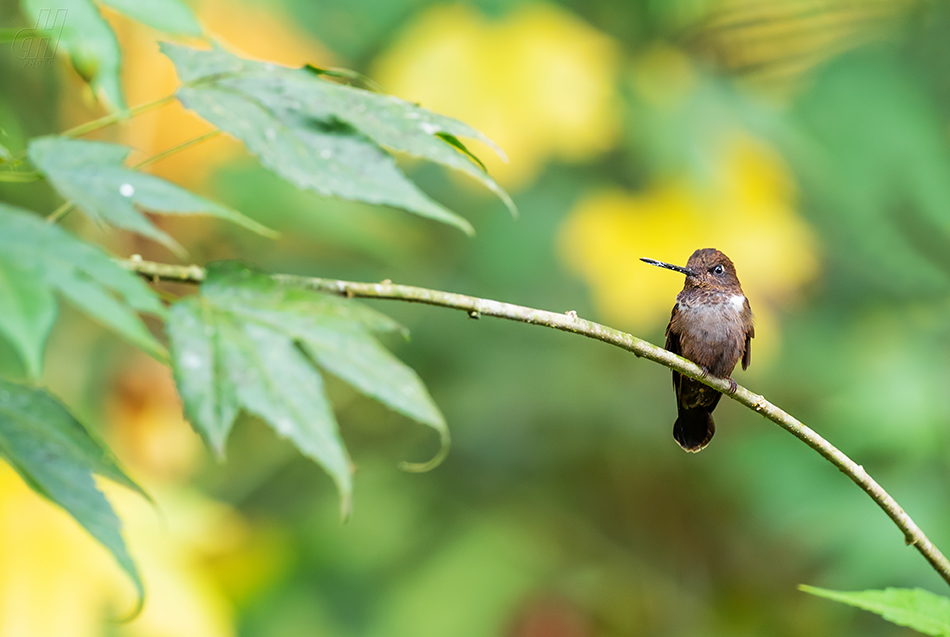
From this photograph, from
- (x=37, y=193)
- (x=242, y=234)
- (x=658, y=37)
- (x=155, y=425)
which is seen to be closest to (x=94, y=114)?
(x=37, y=193)

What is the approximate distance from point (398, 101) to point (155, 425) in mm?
3540

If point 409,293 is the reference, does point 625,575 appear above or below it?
above

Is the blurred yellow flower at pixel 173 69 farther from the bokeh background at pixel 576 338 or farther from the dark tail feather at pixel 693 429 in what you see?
the dark tail feather at pixel 693 429

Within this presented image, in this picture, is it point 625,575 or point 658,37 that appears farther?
point 625,575

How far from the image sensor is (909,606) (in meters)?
1.54

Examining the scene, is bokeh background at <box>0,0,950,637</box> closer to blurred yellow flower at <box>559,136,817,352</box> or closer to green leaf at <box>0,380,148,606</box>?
blurred yellow flower at <box>559,136,817,352</box>

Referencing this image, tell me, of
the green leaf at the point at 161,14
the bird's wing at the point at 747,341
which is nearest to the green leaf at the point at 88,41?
the green leaf at the point at 161,14

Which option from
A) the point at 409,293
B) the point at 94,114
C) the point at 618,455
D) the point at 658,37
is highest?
the point at 658,37

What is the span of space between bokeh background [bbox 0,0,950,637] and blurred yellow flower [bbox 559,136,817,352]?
0.02m

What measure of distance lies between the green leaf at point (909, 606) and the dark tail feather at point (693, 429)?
1555mm

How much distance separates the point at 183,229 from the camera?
5023 mm

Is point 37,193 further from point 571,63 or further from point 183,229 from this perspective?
point 571,63

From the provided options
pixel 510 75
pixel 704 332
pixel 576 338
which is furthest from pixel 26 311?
pixel 576 338

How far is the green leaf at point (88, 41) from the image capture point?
1418mm
